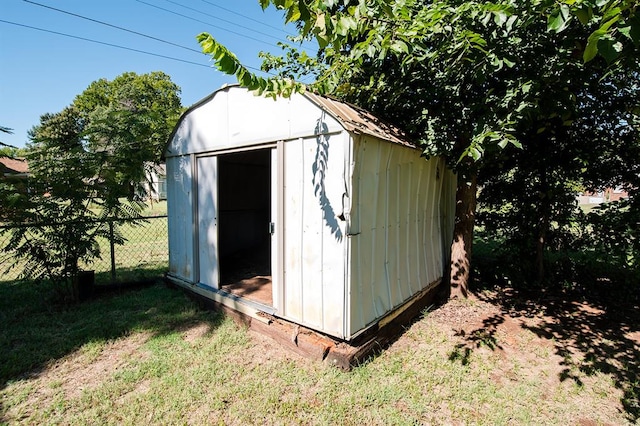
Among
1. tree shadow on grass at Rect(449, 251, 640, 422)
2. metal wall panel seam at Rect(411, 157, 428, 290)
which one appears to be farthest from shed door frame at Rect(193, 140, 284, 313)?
tree shadow on grass at Rect(449, 251, 640, 422)

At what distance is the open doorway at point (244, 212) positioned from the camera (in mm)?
5731

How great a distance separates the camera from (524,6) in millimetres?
2014

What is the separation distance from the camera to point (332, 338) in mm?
2787

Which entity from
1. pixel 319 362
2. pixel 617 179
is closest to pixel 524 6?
pixel 319 362

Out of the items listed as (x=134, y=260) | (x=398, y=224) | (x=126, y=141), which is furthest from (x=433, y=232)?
(x=134, y=260)

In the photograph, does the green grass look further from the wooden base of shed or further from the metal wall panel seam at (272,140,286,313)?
the metal wall panel seam at (272,140,286,313)

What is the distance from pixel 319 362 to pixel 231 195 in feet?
14.0

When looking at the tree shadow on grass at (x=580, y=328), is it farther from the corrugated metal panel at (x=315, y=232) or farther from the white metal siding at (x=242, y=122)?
the white metal siding at (x=242, y=122)

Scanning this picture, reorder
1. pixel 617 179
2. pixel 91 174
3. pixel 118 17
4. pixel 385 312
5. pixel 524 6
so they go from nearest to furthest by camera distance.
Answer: pixel 524 6 → pixel 385 312 → pixel 91 174 → pixel 617 179 → pixel 118 17

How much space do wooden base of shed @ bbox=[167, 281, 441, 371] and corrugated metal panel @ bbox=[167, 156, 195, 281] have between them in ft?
2.94

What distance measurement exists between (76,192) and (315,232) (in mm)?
3127

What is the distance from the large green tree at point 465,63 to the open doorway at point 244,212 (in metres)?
2.80

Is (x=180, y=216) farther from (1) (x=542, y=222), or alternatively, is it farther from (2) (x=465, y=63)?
(1) (x=542, y=222)

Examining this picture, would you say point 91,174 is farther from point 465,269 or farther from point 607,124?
point 607,124
